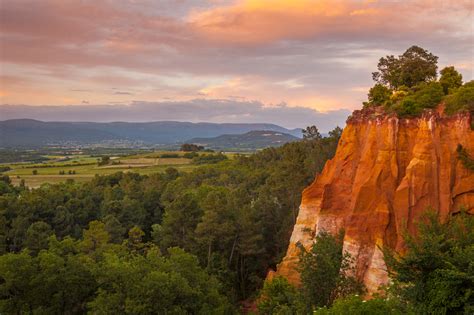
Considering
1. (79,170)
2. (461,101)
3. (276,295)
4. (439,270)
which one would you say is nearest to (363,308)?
(439,270)

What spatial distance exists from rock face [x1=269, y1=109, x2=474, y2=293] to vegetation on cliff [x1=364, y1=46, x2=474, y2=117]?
101 cm

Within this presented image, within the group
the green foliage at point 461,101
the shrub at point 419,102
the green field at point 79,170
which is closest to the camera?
the green foliage at point 461,101

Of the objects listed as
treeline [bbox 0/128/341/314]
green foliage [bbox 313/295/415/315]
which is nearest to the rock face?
green foliage [bbox 313/295/415/315]

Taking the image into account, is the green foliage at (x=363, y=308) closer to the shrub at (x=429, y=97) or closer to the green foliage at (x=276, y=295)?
the green foliage at (x=276, y=295)

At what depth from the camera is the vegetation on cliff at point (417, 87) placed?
27.3 metres

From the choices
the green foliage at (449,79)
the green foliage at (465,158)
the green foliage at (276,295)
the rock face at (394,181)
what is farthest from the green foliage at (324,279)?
the green foliage at (449,79)

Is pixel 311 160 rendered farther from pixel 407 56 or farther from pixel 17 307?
pixel 17 307

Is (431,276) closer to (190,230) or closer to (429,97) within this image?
(429,97)

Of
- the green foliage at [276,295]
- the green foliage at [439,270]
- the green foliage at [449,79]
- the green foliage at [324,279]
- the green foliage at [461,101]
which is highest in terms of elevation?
the green foliage at [449,79]

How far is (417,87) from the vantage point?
114 ft

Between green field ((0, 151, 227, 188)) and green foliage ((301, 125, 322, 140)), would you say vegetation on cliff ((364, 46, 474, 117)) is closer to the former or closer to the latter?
green foliage ((301, 125, 322, 140))

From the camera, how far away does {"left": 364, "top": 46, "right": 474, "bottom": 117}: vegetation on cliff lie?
1073 inches

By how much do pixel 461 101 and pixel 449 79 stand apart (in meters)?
8.95

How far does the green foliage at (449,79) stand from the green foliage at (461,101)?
6066 millimetres
